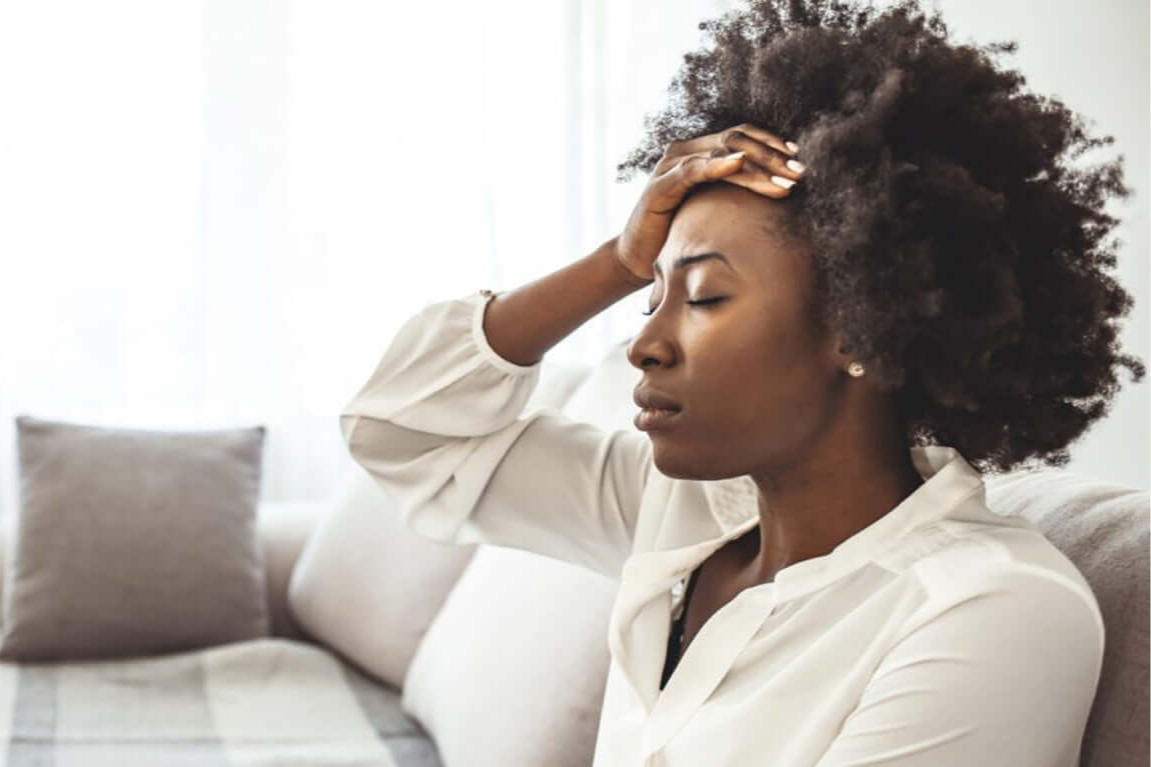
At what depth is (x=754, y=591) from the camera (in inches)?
45.6

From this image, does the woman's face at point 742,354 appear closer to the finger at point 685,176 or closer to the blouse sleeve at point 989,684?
the finger at point 685,176

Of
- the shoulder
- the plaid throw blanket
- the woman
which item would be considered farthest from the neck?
the plaid throw blanket

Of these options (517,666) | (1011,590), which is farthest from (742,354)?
(517,666)

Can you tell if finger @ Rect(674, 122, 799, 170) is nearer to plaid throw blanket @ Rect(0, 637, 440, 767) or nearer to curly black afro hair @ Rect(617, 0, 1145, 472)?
curly black afro hair @ Rect(617, 0, 1145, 472)

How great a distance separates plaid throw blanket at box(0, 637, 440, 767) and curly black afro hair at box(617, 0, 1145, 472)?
3.72 feet

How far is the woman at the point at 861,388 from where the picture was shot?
38.9 inches

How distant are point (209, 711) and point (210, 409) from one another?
1.02m

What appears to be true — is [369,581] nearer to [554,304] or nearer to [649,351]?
[554,304]

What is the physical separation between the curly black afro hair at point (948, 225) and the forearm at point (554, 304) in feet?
0.84

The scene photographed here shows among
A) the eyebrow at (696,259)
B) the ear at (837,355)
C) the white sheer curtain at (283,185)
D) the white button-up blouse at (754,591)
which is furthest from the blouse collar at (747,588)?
the white sheer curtain at (283,185)

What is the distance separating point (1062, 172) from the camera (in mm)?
1087

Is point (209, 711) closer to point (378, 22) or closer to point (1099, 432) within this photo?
point (1099, 432)

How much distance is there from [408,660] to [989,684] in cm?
148

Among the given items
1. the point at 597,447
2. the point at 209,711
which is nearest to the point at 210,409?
the point at 209,711
